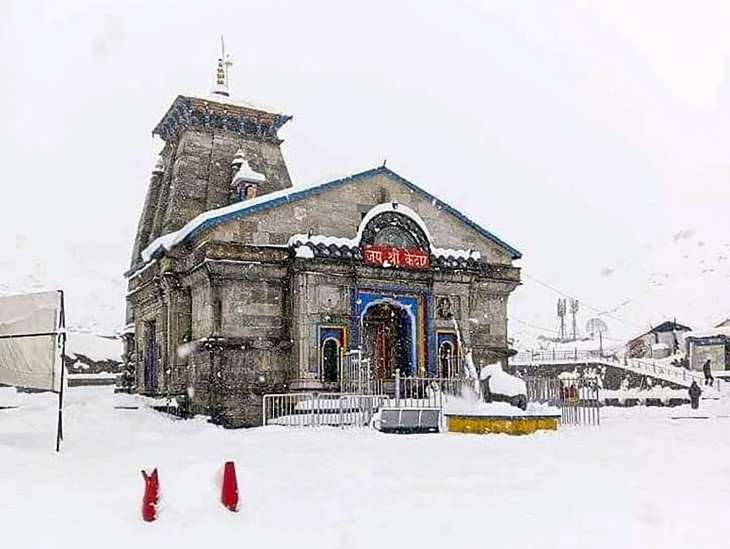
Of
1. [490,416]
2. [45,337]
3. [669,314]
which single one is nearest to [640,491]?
[490,416]

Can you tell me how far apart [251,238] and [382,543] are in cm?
1697

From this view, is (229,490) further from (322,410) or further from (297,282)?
(297,282)

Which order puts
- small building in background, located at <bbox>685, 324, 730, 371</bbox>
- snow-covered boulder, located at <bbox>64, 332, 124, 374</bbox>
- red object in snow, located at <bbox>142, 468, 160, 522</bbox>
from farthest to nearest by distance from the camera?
small building in background, located at <bbox>685, 324, 730, 371</bbox>
snow-covered boulder, located at <bbox>64, 332, 124, 374</bbox>
red object in snow, located at <bbox>142, 468, 160, 522</bbox>

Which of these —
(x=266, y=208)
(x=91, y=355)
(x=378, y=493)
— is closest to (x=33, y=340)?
(x=378, y=493)

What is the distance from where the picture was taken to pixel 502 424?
56.9ft

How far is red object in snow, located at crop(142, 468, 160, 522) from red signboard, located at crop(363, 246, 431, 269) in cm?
1627

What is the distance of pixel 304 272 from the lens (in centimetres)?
2336

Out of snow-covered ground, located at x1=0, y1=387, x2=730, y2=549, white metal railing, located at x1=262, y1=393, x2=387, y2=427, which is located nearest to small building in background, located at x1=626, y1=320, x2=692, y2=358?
white metal railing, located at x1=262, y1=393, x2=387, y2=427

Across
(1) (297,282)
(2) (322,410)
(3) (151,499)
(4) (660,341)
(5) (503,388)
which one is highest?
(1) (297,282)

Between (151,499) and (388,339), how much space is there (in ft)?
59.0

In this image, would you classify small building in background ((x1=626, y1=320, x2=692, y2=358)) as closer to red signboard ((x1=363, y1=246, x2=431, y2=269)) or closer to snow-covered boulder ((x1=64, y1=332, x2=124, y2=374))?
snow-covered boulder ((x1=64, y1=332, x2=124, y2=374))

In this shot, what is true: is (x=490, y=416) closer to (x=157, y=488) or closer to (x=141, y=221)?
(x=157, y=488)

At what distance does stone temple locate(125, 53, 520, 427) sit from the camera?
909 inches

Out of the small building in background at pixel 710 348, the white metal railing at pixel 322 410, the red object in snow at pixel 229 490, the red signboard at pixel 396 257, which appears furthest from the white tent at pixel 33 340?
the small building in background at pixel 710 348
